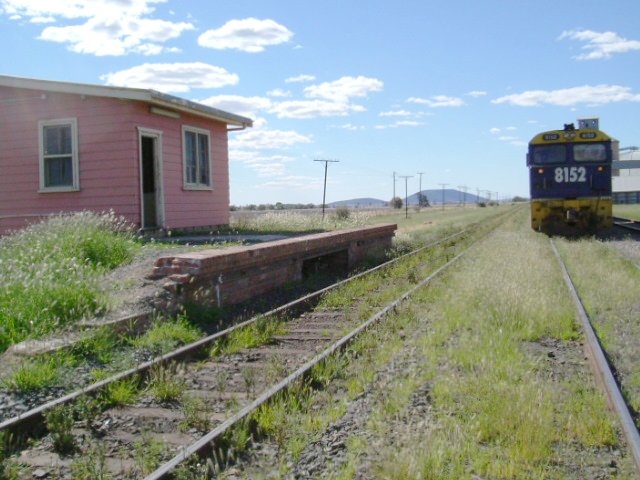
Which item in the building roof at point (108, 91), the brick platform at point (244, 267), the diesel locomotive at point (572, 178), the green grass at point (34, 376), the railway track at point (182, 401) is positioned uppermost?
the building roof at point (108, 91)

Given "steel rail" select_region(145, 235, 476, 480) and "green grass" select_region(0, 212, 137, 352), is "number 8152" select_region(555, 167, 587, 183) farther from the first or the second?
"steel rail" select_region(145, 235, 476, 480)

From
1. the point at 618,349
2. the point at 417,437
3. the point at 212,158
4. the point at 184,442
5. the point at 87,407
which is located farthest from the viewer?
the point at 212,158

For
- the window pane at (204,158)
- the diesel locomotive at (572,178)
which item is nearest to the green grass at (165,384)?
the window pane at (204,158)

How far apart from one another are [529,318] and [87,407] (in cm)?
478

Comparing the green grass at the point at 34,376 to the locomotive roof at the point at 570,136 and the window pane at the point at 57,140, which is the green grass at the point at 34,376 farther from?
the locomotive roof at the point at 570,136

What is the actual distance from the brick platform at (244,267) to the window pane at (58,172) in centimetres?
595

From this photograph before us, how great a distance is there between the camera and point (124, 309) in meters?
7.12

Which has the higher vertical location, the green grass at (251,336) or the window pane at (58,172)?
the window pane at (58,172)

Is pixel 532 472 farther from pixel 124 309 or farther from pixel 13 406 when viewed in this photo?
pixel 124 309

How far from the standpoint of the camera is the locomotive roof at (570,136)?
767 inches

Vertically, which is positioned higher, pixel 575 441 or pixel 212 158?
pixel 212 158

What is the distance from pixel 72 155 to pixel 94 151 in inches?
24.6

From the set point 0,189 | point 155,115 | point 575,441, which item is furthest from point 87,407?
point 0,189

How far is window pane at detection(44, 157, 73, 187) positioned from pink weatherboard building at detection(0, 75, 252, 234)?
2 centimetres
